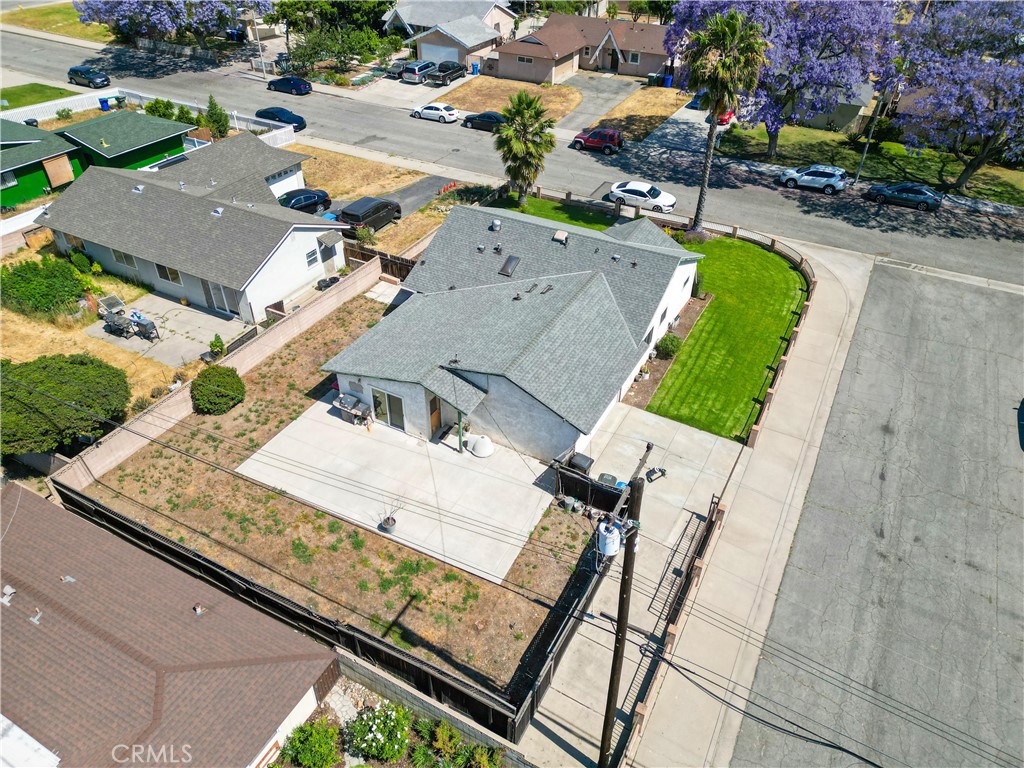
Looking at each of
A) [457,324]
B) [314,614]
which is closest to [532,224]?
[457,324]

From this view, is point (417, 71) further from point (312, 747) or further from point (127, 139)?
point (312, 747)

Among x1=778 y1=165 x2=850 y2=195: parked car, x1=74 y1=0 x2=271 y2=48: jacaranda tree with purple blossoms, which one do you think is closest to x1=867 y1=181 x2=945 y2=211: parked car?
x1=778 y1=165 x2=850 y2=195: parked car

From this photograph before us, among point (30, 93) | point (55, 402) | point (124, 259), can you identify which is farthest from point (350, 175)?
point (30, 93)

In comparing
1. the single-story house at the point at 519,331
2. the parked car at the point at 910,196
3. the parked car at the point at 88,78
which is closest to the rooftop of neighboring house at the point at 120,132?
the parked car at the point at 88,78

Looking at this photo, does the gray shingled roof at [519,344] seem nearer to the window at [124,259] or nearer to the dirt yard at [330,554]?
the dirt yard at [330,554]

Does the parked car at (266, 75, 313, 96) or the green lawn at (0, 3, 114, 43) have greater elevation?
the green lawn at (0, 3, 114, 43)

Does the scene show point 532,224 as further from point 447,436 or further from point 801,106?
point 801,106

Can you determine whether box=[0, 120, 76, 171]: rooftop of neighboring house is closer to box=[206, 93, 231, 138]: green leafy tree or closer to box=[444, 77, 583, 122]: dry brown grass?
box=[206, 93, 231, 138]: green leafy tree
